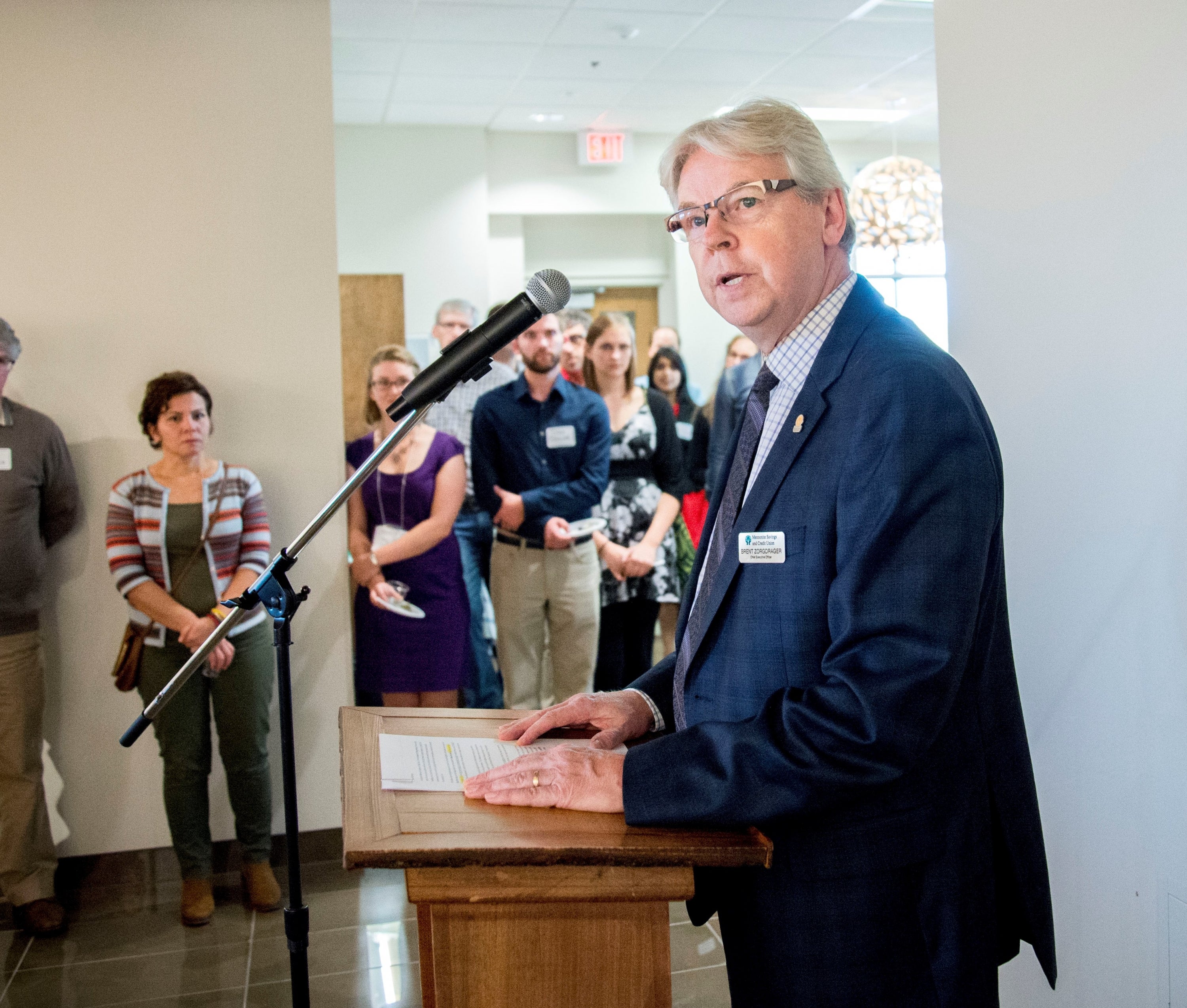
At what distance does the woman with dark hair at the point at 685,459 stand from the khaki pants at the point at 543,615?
1.82ft

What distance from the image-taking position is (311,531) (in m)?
1.55

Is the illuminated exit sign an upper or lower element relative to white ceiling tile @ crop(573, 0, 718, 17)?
upper

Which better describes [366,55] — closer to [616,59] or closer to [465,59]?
[465,59]

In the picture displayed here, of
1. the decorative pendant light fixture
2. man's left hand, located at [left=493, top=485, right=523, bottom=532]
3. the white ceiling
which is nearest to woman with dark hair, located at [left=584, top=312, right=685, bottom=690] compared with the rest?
man's left hand, located at [left=493, top=485, right=523, bottom=532]

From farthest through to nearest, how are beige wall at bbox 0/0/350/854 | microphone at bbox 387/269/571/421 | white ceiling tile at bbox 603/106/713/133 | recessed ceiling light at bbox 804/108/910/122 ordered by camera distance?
recessed ceiling light at bbox 804/108/910/122 → white ceiling tile at bbox 603/106/713/133 → beige wall at bbox 0/0/350/854 → microphone at bbox 387/269/571/421

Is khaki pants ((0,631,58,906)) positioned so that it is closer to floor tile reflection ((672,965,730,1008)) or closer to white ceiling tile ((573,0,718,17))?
floor tile reflection ((672,965,730,1008))

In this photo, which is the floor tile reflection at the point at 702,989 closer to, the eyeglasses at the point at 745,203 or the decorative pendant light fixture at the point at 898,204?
the eyeglasses at the point at 745,203

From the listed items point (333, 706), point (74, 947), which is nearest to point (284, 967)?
point (74, 947)

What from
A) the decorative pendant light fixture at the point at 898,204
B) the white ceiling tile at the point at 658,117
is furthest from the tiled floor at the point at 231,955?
the white ceiling tile at the point at 658,117

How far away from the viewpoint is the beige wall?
3506 mm

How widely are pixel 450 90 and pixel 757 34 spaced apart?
225 centimetres

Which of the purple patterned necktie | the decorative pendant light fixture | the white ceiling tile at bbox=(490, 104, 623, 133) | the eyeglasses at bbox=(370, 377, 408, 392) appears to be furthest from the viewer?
the white ceiling tile at bbox=(490, 104, 623, 133)

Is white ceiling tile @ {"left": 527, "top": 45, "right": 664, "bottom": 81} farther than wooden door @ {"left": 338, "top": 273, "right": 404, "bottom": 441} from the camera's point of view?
No

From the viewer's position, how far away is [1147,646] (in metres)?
1.61
